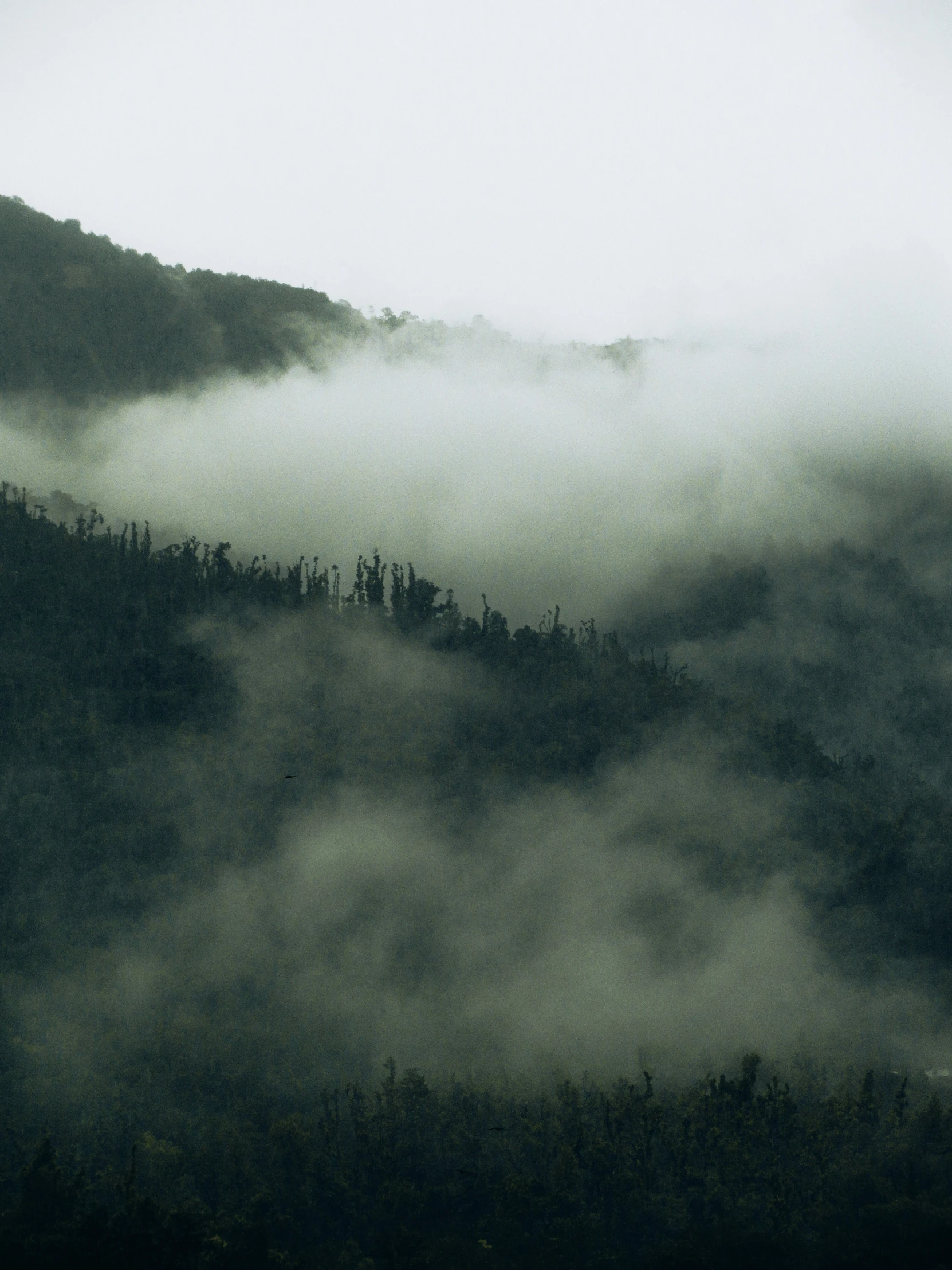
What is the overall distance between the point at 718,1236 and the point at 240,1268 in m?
63.6

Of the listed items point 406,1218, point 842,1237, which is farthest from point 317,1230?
point 842,1237

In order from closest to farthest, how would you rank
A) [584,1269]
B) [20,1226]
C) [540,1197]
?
[20,1226], [584,1269], [540,1197]

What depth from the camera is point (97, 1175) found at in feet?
611

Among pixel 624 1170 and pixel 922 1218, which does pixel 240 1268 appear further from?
pixel 922 1218

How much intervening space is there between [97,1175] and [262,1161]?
22433 mm

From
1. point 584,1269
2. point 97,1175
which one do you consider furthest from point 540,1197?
point 97,1175

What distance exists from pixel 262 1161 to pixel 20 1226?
132 feet

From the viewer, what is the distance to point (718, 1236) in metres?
184

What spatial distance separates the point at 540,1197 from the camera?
18950 cm

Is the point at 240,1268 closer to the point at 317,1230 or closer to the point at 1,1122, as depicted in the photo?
the point at 317,1230

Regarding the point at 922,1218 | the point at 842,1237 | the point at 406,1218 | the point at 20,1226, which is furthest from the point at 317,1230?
the point at 922,1218

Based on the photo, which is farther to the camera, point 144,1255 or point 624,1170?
point 624,1170

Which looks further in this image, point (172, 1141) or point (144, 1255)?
point (172, 1141)

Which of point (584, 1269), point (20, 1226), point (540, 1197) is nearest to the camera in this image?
point (20, 1226)
